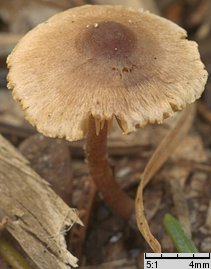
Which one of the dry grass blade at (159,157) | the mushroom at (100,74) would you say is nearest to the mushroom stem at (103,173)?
the mushroom at (100,74)

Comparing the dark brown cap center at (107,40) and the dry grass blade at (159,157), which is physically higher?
the dark brown cap center at (107,40)

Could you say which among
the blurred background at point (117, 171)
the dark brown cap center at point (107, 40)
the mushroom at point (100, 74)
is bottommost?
the blurred background at point (117, 171)

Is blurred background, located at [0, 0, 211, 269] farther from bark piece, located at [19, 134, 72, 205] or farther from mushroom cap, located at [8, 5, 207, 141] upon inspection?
mushroom cap, located at [8, 5, 207, 141]

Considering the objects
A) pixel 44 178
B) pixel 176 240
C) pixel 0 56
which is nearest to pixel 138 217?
pixel 176 240

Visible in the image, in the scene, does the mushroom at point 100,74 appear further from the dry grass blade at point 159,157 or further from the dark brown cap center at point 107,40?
the dry grass blade at point 159,157

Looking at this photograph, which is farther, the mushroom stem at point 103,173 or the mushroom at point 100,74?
the mushroom stem at point 103,173

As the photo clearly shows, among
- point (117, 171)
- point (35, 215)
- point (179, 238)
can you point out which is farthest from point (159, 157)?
point (35, 215)

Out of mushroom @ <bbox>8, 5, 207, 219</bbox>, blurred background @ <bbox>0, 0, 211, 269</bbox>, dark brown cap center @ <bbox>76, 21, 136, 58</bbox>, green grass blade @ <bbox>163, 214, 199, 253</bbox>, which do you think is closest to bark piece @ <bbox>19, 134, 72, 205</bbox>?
blurred background @ <bbox>0, 0, 211, 269</bbox>

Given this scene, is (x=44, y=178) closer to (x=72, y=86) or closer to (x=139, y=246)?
(x=139, y=246)
